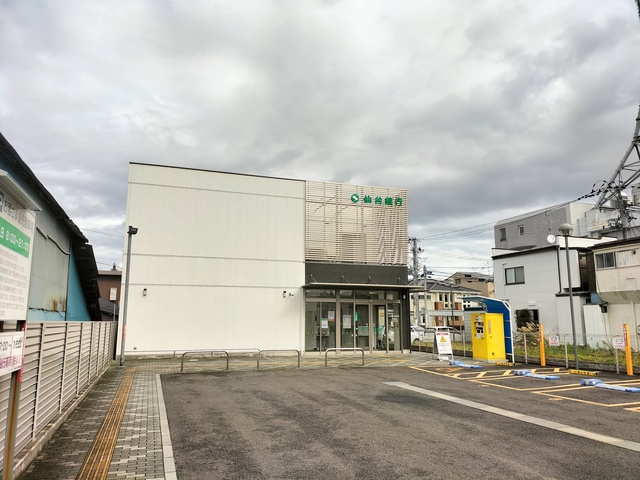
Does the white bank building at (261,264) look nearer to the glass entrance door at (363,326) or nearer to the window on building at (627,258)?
the glass entrance door at (363,326)

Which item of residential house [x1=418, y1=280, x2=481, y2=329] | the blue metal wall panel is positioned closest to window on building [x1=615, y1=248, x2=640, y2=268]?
the blue metal wall panel

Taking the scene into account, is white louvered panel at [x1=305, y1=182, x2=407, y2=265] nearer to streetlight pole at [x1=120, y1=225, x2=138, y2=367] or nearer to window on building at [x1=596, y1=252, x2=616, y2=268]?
streetlight pole at [x1=120, y1=225, x2=138, y2=367]

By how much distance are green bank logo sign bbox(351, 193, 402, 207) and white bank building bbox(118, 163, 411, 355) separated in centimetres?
5

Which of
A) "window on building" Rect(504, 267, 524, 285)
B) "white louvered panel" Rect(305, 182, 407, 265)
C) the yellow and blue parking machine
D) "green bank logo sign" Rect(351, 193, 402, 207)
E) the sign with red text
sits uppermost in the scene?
"green bank logo sign" Rect(351, 193, 402, 207)

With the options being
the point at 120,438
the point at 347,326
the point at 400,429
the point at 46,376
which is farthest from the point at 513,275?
the point at 46,376

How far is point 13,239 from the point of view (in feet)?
11.5

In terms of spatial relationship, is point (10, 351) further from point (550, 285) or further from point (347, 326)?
point (550, 285)

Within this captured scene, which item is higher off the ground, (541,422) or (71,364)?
(71,364)

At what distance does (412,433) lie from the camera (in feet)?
22.6

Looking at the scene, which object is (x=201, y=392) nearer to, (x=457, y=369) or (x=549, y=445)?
(x=549, y=445)

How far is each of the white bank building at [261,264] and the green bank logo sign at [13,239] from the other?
15.9m

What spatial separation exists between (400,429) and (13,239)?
238 inches

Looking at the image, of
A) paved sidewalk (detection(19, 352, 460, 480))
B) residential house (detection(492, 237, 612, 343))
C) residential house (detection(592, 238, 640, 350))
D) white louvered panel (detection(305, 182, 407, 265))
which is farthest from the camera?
residential house (detection(492, 237, 612, 343))

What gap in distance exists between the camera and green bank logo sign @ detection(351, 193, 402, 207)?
22625 millimetres
